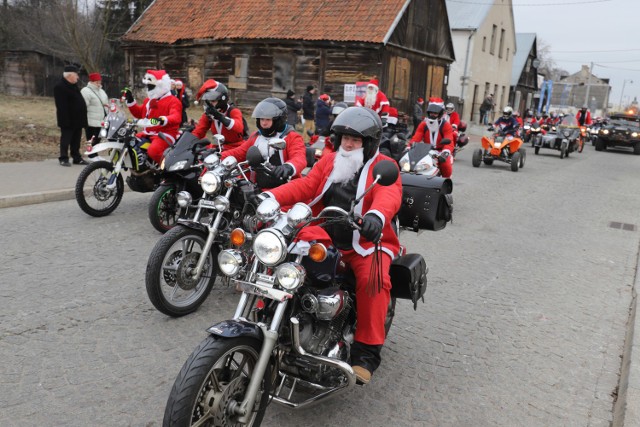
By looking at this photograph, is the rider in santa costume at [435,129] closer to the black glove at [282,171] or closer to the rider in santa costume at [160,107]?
the rider in santa costume at [160,107]

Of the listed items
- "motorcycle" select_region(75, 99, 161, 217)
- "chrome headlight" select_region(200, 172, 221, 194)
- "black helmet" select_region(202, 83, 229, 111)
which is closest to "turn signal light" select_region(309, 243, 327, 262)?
"chrome headlight" select_region(200, 172, 221, 194)

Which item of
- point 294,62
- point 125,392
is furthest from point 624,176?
point 125,392

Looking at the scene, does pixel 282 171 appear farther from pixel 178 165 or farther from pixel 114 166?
pixel 114 166

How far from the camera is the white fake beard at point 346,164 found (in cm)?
349

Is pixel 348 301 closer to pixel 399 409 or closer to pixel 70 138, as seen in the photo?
pixel 399 409

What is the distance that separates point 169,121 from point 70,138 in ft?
14.7

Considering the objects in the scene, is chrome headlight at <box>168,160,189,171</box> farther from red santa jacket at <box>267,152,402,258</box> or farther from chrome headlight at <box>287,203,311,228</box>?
chrome headlight at <box>287,203,311,228</box>

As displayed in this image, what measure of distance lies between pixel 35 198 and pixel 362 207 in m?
6.65

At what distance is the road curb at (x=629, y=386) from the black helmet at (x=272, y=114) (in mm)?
3547

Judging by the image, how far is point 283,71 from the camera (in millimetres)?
24875

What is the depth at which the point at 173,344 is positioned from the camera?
4137mm

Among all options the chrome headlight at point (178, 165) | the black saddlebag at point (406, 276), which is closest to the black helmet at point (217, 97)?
the chrome headlight at point (178, 165)

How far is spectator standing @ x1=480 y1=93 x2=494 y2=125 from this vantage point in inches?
1228

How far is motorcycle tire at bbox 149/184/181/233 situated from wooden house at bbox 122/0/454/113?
1715cm
